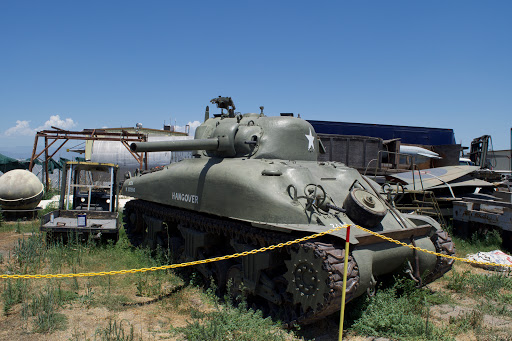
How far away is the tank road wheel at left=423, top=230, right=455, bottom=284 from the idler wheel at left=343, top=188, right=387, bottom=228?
57.9 inches

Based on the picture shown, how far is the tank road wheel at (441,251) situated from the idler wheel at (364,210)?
4.82ft

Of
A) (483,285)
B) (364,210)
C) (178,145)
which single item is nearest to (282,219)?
(364,210)

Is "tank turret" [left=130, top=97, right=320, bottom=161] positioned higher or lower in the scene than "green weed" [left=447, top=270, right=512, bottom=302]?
higher

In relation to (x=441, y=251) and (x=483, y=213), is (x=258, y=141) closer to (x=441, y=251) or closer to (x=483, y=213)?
(x=441, y=251)

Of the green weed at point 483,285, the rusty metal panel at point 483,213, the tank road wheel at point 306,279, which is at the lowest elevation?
the green weed at point 483,285

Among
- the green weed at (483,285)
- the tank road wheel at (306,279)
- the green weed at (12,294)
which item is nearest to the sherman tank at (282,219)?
the tank road wheel at (306,279)

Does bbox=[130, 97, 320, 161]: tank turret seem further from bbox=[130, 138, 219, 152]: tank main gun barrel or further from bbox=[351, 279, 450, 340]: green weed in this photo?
bbox=[351, 279, 450, 340]: green weed

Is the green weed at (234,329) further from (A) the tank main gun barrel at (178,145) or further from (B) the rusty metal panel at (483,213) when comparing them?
(B) the rusty metal panel at (483,213)

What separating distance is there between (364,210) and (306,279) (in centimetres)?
134

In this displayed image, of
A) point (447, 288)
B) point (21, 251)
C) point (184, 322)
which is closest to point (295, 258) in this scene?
point (184, 322)

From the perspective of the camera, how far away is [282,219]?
5488 mm

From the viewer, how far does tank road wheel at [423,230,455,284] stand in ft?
21.0

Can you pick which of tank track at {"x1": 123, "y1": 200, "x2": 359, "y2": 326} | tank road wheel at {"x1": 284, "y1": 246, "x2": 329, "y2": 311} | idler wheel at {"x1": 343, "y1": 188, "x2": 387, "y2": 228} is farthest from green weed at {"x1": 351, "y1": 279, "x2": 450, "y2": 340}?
idler wheel at {"x1": 343, "y1": 188, "x2": 387, "y2": 228}

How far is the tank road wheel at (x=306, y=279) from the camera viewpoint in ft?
15.9
